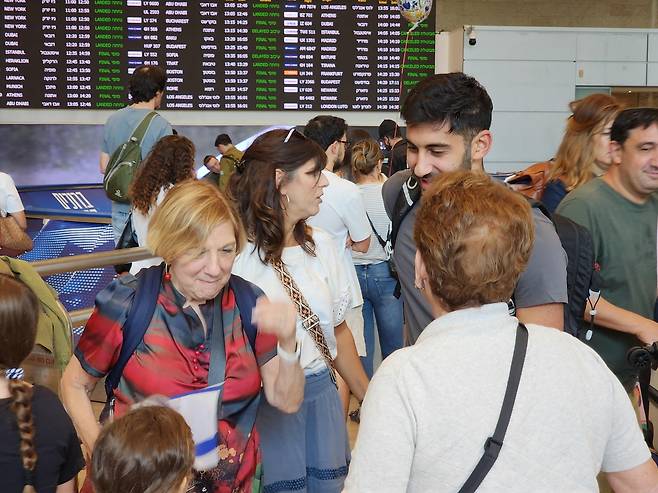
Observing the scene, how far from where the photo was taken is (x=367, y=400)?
4.99 feet

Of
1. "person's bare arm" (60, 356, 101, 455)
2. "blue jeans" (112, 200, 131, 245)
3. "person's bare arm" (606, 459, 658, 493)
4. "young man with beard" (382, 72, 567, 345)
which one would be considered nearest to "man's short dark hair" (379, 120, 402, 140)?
"blue jeans" (112, 200, 131, 245)

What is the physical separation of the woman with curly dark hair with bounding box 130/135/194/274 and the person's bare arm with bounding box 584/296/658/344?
259 centimetres

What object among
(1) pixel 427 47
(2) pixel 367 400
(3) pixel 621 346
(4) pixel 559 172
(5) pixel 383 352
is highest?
(1) pixel 427 47

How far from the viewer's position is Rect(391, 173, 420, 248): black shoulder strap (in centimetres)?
255

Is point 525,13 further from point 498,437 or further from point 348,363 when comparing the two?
point 498,437

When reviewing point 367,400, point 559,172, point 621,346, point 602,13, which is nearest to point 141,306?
point 367,400

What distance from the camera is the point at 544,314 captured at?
208 cm

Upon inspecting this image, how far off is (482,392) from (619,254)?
1.68 metres

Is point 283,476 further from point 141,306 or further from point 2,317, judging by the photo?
point 2,317

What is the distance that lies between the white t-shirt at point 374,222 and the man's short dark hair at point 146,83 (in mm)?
1493

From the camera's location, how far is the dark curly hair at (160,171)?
4.68 metres

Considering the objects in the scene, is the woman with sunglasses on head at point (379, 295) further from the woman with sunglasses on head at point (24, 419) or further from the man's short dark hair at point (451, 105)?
the woman with sunglasses on head at point (24, 419)

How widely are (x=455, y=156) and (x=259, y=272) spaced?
2.65 ft

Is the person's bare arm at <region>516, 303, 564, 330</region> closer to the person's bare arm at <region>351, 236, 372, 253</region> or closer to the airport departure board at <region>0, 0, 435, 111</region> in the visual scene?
the person's bare arm at <region>351, 236, 372, 253</region>
